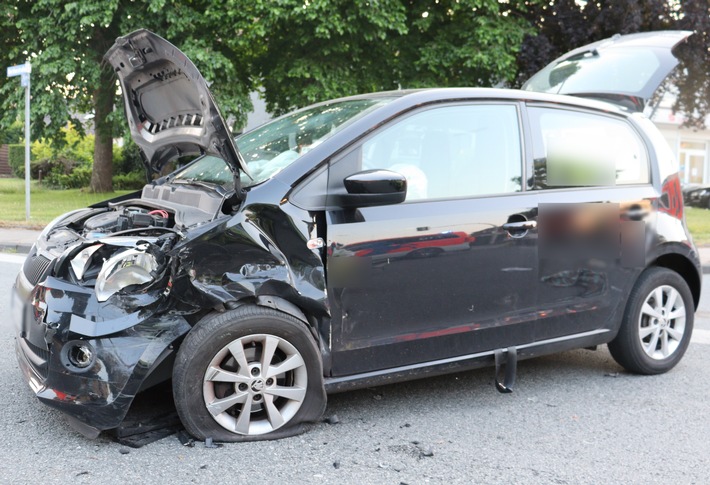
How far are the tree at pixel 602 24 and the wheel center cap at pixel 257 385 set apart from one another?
17440mm

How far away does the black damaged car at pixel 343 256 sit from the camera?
3.23m

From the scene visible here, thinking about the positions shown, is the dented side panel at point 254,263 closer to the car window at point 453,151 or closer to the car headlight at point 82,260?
the car headlight at point 82,260

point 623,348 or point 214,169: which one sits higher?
point 214,169

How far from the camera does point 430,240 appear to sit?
369 cm

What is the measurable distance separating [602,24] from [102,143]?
15060 mm

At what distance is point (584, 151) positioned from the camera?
4.45 meters

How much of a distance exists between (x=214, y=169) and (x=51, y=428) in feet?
5.11

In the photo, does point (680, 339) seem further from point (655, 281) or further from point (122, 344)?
point (122, 344)

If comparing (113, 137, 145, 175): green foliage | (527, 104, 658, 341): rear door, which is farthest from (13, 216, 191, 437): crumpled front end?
(113, 137, 145, 175): green foliage

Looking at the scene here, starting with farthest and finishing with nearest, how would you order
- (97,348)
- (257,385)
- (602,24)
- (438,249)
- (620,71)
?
(602,24)
(620,71)
(438,249)
(257,385)
(97,348)

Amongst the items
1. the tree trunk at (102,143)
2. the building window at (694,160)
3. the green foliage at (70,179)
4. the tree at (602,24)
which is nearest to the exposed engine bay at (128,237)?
the tree at (602,24)

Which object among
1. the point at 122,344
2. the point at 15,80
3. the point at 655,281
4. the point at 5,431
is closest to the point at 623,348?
the point at 655,281

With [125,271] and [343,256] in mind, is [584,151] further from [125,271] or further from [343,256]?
[125,271]

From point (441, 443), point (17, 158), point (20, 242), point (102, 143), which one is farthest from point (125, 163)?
point (441, 443)
